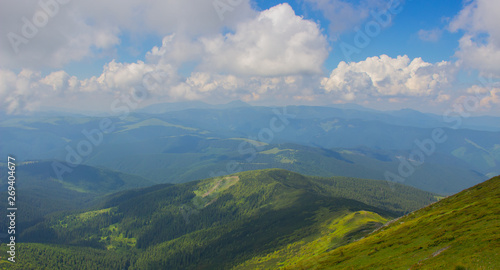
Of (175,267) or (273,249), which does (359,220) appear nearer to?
(273,249)

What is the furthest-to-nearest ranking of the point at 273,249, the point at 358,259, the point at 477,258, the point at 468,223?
the point at 273,249 < the point at 358,259 < the point at 468,223 < the point at 477,258

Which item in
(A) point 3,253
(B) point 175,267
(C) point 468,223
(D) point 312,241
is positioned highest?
(C) point 468,223

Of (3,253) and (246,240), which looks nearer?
(3,253)

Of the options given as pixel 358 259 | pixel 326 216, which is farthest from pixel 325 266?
pixel 326 216

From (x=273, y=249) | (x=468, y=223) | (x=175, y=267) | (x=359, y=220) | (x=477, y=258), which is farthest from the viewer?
(x=175, y=267)

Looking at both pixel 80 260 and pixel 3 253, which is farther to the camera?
pixel 80 260

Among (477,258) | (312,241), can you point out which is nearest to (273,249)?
(312,241)

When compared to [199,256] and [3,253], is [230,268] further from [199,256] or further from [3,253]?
[3,253]

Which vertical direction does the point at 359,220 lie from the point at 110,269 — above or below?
above

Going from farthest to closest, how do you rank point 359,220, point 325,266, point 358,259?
point 359,220 → point 325,266 → point 358,259
